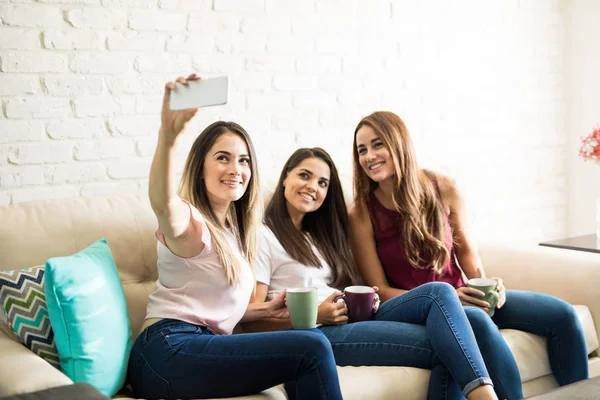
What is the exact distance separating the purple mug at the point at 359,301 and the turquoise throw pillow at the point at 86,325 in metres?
0.62

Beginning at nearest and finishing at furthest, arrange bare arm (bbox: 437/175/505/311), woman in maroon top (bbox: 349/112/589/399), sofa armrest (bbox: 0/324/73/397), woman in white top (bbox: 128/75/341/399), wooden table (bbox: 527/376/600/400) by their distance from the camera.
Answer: wooden table (bbox: 527/376/600/400)
sofa armrest (bbox: 0/324/73/397)
woman in white top (bbox: 128/75/341/399)
woman in maroon top (bbox: 349/112/589/399)
bare arm (bbox: 437/175/505/311)

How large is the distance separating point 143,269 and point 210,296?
1.13 ft

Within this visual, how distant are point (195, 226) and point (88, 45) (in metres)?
0.92

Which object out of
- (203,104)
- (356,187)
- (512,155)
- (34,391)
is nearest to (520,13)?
(512,155)

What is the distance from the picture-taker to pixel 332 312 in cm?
203

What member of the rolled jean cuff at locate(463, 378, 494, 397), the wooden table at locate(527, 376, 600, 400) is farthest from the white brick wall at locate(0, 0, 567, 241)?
the wooden table at locate(527, 376, 600, 400)

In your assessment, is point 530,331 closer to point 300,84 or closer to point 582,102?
point 300,84

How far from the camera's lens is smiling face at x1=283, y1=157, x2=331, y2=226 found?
2.27 metres

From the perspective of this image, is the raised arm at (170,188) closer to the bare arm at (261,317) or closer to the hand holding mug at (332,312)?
→ the bare arm at (261,317)

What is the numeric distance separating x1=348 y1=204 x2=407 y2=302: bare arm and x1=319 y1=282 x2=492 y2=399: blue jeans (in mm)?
243

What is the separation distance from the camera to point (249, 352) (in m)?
1.71

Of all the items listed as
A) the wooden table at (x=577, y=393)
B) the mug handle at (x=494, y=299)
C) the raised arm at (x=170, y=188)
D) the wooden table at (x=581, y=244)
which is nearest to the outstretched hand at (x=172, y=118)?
the raised arm at (x=170, y=188)

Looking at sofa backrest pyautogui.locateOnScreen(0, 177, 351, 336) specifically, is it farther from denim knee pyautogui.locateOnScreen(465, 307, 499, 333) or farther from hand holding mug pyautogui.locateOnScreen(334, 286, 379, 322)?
denim knee pyautogui.locateOnScreen(465, 307, 499, 333)

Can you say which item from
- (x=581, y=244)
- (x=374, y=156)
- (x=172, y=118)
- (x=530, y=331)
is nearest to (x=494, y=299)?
(x=530, y=331)
